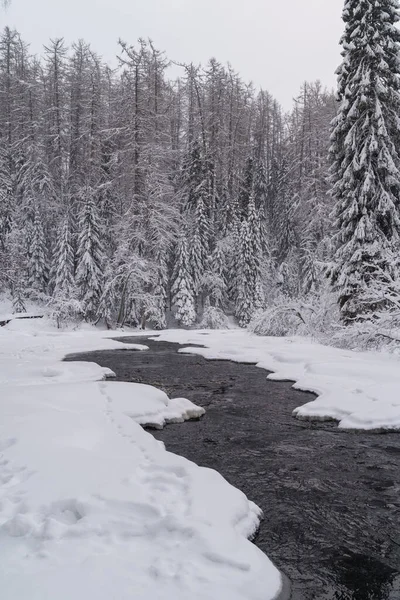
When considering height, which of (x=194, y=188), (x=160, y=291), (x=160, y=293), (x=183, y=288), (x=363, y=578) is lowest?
(x=363, y=578)

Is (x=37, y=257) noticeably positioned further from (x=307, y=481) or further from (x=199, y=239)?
(x=307, y=481)

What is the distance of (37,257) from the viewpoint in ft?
115

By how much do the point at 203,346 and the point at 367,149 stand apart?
10224 mm

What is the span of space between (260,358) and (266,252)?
27.9 meters

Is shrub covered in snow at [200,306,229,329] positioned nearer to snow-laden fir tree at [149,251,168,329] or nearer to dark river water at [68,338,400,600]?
snow-laden fir tree at [149,251,168,329]

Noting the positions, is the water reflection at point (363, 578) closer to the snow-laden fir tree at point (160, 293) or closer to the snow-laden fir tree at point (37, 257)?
the snow-laden fir tree at point (160, 293)

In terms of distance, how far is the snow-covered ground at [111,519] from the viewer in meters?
3.22

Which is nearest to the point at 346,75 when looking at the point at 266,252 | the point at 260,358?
the point at 260,358

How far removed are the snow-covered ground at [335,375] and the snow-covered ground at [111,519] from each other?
389 cm

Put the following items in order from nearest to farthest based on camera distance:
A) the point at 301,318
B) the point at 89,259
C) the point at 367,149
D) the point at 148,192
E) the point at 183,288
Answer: the point at 367,149 < the point at 301,318 < the point at 148,192 < the point at 89,259 < the point at 183,288

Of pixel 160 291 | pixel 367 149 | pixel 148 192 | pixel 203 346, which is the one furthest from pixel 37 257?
pixel 367 149

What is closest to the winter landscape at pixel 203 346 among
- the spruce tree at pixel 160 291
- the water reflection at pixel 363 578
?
the water reflection at pixel 363 578

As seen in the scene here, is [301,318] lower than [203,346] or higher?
higher

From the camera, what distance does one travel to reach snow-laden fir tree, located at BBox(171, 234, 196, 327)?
35094 mm
